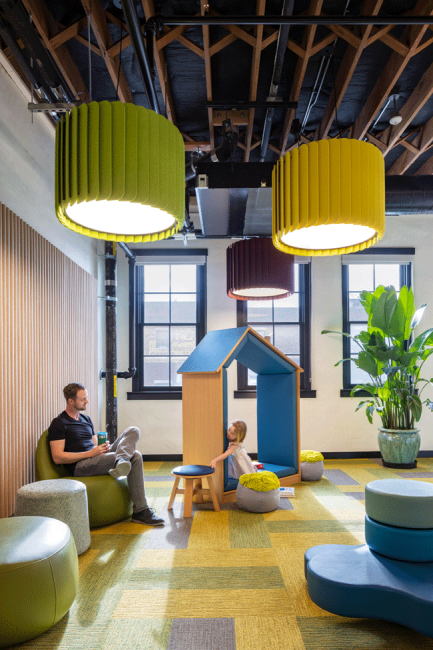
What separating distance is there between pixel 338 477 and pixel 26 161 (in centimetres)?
463

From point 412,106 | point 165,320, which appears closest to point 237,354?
point 165,320

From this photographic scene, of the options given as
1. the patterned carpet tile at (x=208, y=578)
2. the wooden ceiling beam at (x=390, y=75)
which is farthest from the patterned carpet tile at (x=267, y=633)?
the wooden ceiling beam at (x=390, y=75)

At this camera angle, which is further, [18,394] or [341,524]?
[341,524]

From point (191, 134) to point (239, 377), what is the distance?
10.9ft

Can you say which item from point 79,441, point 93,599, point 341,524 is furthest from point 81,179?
point 341,524

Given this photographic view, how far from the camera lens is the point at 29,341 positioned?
3.69 metres

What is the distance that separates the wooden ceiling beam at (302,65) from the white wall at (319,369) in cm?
253

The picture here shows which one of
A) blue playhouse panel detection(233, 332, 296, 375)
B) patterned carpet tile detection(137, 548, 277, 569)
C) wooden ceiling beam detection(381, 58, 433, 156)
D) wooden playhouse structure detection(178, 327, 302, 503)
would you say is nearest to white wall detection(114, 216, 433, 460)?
wooden playhouse structure detection(178, 327, 302, 503)

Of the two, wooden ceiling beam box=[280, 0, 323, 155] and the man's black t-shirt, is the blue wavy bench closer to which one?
the man's black t-shirt

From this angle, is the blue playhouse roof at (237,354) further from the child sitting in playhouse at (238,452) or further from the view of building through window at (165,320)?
the view of building through window at (165,320)

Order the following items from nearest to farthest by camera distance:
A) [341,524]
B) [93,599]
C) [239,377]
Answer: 1. [93,599]
2. [341,524]
3. [239,377]

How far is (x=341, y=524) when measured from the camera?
12.3 feet

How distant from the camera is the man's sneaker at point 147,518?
3762mm

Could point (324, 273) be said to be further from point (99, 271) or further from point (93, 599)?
point (93, 599)
